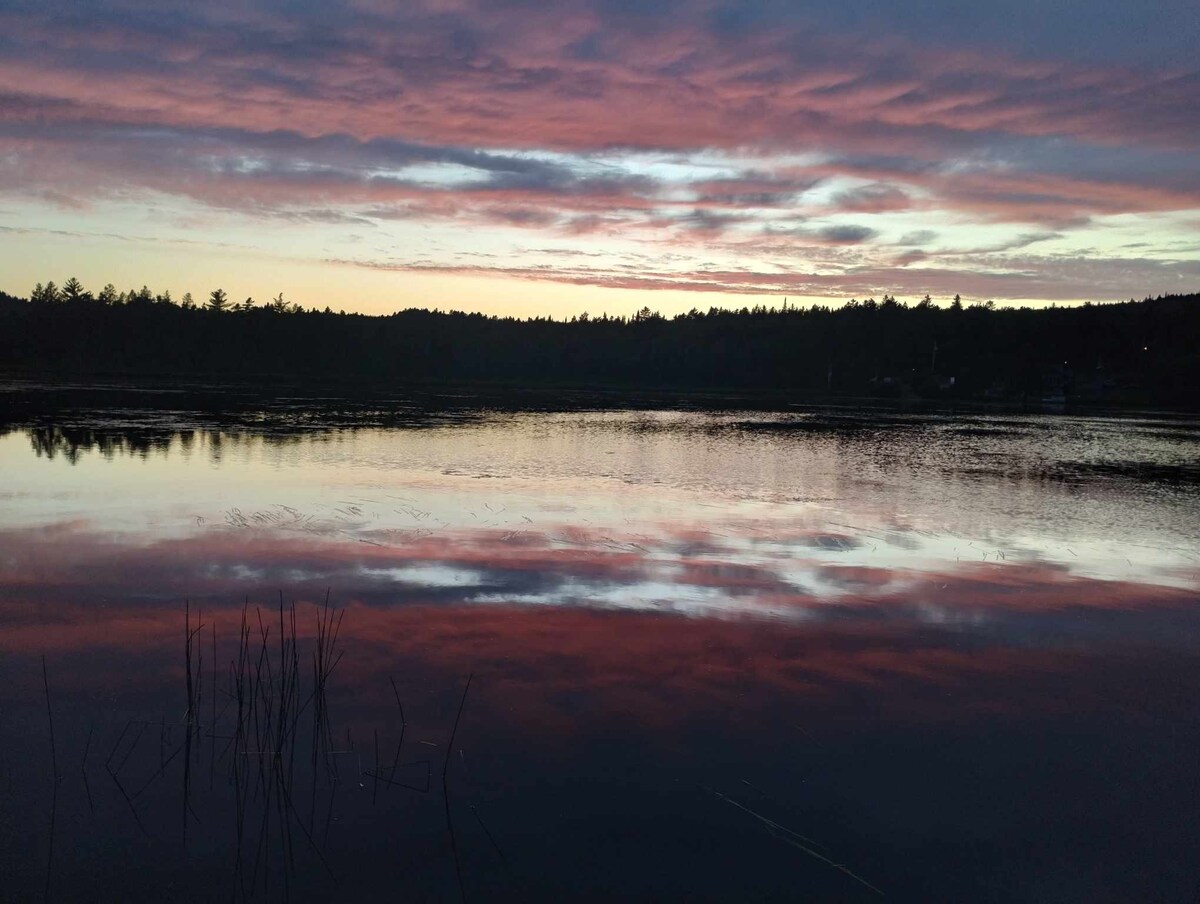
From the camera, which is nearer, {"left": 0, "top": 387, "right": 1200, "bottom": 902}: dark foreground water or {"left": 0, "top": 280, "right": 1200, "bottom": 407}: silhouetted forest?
{"left": 0, "top": 387, "right": 1200, "bottom": 902}: dark foreground water

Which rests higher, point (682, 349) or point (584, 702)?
point (682, 349)

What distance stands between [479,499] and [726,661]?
32.3 ft

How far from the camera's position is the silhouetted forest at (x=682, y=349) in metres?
111

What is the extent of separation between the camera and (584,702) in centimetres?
741

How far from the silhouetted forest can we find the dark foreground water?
88479mm

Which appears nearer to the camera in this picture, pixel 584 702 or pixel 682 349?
pixel 584 702

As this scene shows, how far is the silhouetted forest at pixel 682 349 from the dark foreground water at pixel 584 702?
290ft

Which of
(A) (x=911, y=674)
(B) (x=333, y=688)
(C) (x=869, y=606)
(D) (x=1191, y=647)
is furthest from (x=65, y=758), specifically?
(D) (x=1191, y=647)

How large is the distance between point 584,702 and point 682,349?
145 meters

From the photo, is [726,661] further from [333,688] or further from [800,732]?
[333,688]

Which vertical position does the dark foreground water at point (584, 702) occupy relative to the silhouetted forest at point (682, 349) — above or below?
below

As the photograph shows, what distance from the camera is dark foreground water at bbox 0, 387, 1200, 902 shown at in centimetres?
525

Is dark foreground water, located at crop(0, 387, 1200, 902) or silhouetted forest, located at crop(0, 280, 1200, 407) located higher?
silhouetted forest, located at crop(0, 280, 1200, 407)

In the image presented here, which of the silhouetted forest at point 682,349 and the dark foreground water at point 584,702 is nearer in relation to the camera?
the dark foreground water at point 584,702
